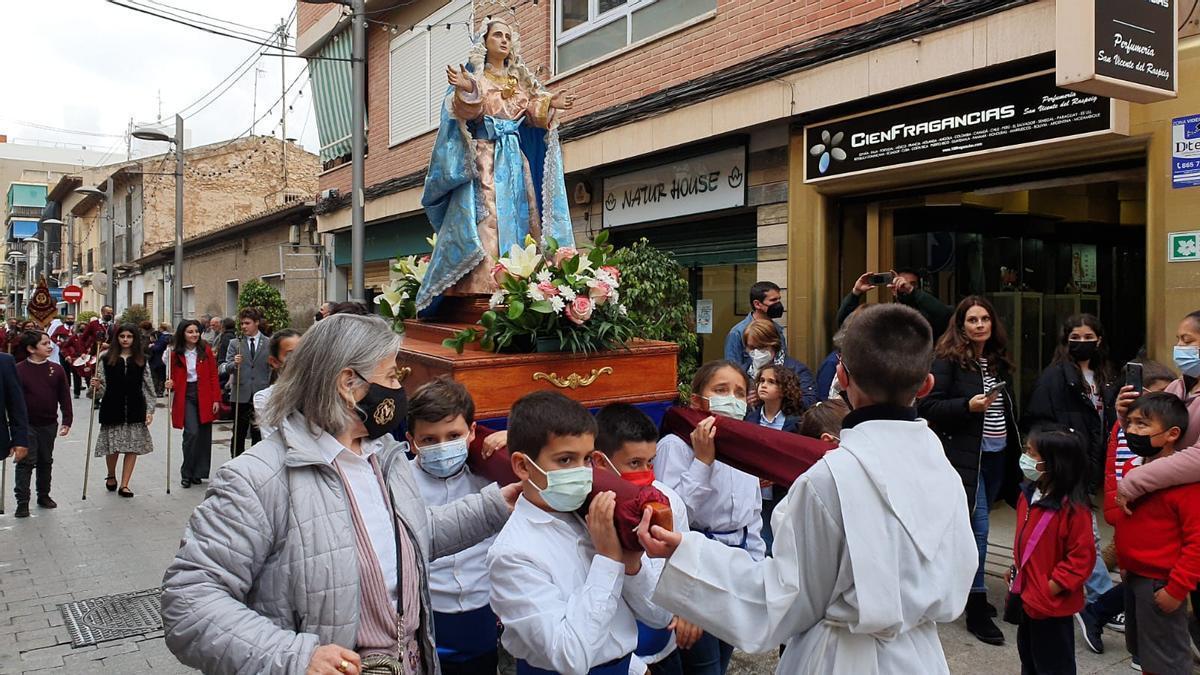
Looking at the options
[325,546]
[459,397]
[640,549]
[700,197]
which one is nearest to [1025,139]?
[700,197]

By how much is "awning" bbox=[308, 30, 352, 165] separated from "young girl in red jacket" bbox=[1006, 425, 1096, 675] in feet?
49.3

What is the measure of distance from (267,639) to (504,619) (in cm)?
67

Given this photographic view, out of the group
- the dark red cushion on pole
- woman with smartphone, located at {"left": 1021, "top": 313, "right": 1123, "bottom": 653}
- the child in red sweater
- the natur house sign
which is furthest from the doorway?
the dark red cushion on pole

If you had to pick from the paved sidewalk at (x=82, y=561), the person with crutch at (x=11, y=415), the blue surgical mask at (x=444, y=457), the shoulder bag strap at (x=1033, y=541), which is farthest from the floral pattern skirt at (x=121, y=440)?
the shoulder bag strap at (x=1033, y=541)

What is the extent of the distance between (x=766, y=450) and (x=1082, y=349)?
11.6 ft

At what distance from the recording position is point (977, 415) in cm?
509

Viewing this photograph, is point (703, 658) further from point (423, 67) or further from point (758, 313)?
point (423, 67)

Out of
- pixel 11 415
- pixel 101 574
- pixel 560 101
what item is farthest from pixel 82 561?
pixel 560 101

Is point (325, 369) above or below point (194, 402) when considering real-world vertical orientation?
above

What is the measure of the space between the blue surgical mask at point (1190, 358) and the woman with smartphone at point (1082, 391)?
773 mm

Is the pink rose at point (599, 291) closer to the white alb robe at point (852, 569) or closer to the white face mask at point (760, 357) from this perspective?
the white alb robe at point (852, 569)

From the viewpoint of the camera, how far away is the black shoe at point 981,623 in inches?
196

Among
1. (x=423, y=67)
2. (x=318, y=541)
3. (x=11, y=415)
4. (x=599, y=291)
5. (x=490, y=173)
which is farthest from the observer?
(x=423, y=67)

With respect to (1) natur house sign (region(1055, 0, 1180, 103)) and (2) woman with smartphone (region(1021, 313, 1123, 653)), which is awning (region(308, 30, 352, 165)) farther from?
(2) woman with smartphone (region(1021, 313, 1123, 653))
